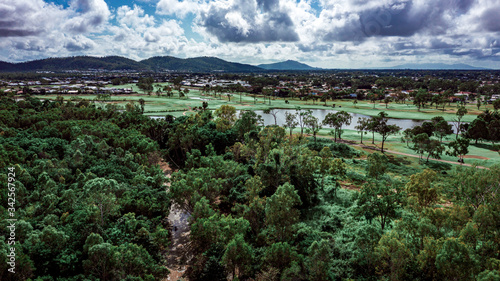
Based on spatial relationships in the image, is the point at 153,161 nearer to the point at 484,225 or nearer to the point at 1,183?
the point at 1,183

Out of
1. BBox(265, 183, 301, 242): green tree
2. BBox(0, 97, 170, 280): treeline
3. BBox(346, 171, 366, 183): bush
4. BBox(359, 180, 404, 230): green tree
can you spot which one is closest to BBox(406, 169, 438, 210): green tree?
BBox(359, 180, 404, 230): green tree

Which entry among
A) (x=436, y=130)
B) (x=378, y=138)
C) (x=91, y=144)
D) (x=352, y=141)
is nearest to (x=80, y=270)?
(x=91, y=144)

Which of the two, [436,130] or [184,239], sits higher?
[436,130]

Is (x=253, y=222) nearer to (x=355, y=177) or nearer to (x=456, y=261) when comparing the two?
(x=456, y=261)

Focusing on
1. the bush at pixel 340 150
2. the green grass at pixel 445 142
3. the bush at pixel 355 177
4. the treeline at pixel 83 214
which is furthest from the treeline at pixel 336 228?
the green grass at pixel 445 142

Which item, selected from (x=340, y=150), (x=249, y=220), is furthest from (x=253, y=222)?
(x=340, y=150)
